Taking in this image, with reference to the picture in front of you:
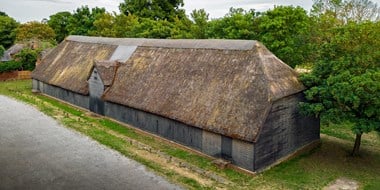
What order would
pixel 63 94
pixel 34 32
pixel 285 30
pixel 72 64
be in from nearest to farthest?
pixel 285 30 < pixel 63 94 < pixel 72 64 < pixel 34 32

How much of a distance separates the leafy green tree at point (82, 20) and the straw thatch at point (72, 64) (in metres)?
25.8

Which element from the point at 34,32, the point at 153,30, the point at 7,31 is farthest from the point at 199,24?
the point at 7,31

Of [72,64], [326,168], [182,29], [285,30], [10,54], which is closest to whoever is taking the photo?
[326,168]

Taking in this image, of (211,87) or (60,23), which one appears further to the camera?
(60,23)

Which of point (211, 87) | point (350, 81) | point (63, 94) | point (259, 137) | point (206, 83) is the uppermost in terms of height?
point (350, 81)

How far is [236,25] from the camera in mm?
33312

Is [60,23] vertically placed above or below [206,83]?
above

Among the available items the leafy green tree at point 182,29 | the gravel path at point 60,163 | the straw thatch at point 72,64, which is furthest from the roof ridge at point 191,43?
the gravel path at point 60,163

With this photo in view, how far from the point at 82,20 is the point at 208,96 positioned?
52.6 metres

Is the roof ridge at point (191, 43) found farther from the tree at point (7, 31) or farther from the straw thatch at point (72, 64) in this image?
the tree at point (7, 31)

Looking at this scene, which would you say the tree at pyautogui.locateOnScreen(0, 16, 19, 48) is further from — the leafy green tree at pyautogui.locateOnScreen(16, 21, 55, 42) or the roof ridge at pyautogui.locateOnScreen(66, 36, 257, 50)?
the roof ridge at pyautogui.locateOnScreen(66, 36, 257, 50)

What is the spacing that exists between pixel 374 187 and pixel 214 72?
11.3 metres

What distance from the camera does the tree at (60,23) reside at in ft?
235

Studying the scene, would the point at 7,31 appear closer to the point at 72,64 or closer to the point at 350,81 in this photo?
the point at 72,64
